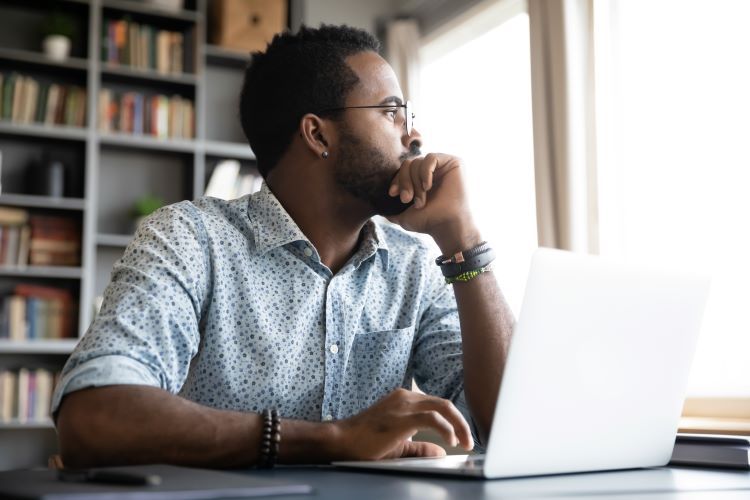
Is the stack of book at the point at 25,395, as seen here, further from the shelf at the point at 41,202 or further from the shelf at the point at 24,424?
the shelf at the point at 41,202

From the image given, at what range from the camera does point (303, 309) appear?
153 cm

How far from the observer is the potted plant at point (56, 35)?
3844mm

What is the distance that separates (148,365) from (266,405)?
0.31m

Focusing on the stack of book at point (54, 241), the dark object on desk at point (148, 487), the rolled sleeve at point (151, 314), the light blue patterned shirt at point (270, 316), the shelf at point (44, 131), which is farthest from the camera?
the stack of book at point (54, 241)

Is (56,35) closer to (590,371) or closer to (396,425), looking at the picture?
(396,425)

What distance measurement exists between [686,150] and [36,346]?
2.78 metres

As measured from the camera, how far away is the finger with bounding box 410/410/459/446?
1006mm

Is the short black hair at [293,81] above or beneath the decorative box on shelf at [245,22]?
beneath

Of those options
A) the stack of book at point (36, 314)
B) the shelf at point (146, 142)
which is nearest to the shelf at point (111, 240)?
the stack of book at point (36, 314)

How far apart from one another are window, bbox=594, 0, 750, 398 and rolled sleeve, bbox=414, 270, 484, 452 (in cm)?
121

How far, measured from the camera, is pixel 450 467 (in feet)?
3.05

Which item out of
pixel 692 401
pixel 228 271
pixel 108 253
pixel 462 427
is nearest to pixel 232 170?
pixel 108 253

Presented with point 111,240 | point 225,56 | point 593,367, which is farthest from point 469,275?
point 225,56

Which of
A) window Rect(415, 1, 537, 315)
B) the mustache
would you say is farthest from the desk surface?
window Rect(415, 1, 537, 315)
